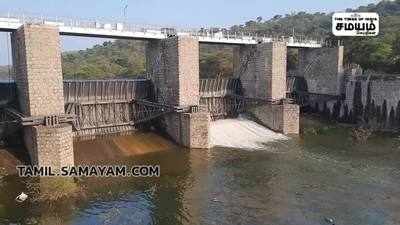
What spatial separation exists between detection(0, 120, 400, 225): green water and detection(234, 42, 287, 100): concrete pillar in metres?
9.06

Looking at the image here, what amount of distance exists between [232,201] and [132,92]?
57.5 ft

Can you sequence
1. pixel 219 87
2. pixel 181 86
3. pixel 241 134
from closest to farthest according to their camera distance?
pixel 181 86 < pixel 241 134 < pixel 219 87

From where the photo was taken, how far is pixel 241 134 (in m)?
37.9

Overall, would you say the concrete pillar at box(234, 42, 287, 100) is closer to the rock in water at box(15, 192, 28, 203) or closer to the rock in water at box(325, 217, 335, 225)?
the rock in water at box(325, 217, 335, 225)

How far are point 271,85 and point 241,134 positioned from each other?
19.0 ft

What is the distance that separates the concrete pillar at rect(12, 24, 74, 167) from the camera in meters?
24.9

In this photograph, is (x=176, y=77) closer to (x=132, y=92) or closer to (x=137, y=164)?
(x=132, y=92)

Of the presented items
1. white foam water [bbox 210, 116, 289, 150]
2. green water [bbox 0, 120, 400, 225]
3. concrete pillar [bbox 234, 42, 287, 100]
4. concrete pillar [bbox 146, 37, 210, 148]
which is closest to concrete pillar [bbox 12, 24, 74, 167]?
green water [bbox 0, 120, 400, 225]

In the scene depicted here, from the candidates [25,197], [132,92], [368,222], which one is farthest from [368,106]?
[25,197]

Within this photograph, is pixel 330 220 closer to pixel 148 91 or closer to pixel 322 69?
pixel 148 91

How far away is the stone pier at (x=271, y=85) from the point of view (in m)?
39.9

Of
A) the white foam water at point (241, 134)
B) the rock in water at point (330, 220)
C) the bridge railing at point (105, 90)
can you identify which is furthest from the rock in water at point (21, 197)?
the white foam water at point (241, 134)

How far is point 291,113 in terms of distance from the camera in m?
39.9

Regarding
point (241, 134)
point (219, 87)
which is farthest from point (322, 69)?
point (241, 134)
